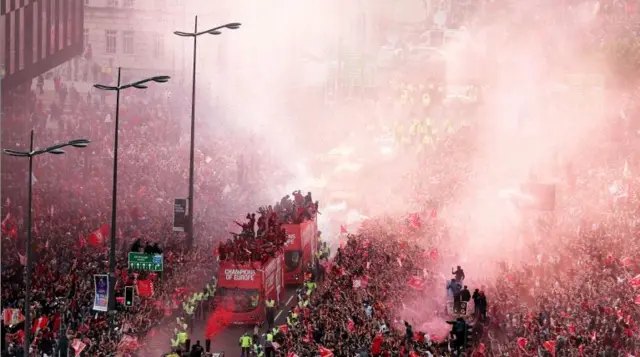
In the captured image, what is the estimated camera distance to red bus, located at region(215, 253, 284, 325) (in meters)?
34.2

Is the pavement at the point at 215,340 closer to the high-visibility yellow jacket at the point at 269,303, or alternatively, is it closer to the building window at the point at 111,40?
the high-visibility yellow jacket at the point at 269,303

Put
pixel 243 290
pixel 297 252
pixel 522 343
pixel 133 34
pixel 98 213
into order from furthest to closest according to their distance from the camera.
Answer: pixel 133 34, pixel 98 213, pixel 297 252, pixel 243 290, pixel 522 343

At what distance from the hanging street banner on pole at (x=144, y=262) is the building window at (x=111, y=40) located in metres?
33.0

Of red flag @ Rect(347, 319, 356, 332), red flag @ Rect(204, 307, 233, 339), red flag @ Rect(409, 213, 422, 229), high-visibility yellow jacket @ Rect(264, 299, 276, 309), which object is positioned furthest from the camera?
red flag @ Rect(409, 213, 422, 229)

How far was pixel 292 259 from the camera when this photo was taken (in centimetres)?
4047

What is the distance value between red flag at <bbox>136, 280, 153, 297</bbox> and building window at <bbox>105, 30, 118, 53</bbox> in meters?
34.1

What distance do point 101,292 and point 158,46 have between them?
37857mm

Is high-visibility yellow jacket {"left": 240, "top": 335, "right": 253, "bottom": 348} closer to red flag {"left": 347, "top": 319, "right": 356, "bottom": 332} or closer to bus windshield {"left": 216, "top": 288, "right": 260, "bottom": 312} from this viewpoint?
bus windshield {"left": 216, "top": 288, "right": 260, "bottom": 312}

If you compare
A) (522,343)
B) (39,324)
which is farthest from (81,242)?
(522,343)

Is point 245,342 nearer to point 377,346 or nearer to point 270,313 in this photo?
point 270,313

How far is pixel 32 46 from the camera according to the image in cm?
5153

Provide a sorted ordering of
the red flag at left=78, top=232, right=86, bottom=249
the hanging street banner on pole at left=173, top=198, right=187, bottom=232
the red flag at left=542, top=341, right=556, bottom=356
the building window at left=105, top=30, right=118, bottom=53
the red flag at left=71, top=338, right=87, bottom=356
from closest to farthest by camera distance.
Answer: the red flag at left=542, top=341, right=556, bottom=356 < the red flag at left=71, top=338, right=87, bottom=356 < the red flag at left=78, top=232, right=86, bottom=249 < the hanging street banner on pole at left=173, top=198, right=187, bottom=232 < the building window at left=105, top=30, right=118, bottom=53

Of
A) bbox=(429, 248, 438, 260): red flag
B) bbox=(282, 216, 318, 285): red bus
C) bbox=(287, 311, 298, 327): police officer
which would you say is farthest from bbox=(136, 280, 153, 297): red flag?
bbox=(429, 248, 438, 260): red flag

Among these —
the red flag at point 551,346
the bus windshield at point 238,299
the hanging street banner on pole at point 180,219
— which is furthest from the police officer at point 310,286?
the red flag at point 551,346
